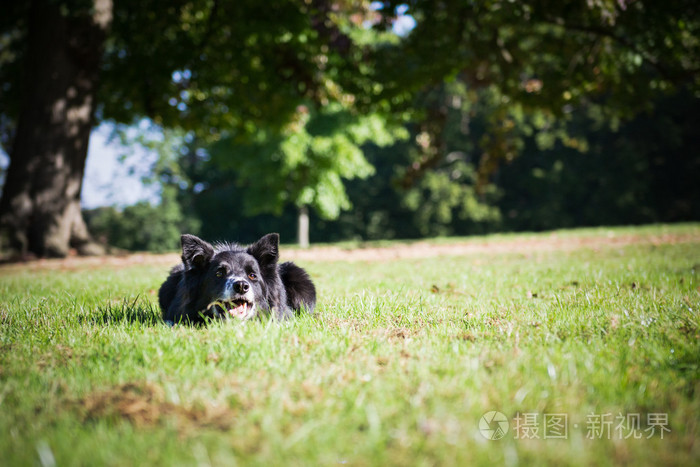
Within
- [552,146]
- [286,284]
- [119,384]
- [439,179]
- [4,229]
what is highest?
[552,146]

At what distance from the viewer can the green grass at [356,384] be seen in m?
1.85

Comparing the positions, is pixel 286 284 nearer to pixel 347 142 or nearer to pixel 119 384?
pixel 119 384

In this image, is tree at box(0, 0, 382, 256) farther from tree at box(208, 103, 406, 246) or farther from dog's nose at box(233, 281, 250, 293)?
dog's nose at box(233, 281, 250, 293)

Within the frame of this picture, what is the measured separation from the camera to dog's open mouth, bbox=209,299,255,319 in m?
3.77

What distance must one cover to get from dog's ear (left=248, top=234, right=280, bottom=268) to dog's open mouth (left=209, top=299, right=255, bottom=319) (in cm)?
43

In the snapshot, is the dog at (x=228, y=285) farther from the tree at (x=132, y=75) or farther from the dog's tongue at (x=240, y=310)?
the tree at (x=132, y=75)

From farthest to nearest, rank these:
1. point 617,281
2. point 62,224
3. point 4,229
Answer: point 62,224 → point 4,229 → point 617,281

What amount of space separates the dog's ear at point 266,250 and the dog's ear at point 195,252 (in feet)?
1.33

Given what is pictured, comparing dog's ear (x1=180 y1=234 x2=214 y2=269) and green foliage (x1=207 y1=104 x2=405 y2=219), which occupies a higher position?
green foliage (x1=207 y1=104 x2=405 y2=219)

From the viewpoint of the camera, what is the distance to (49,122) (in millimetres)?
11523

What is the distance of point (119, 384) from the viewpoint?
8.38 feet

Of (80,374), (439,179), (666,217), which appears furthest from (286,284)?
(666,217)

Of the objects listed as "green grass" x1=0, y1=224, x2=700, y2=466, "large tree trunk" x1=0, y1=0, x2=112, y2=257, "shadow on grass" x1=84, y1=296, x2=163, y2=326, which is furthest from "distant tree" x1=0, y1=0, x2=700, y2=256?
"shadow on grass" x1=84, y1=296, x2=163, y2=326

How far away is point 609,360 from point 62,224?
13.9m
